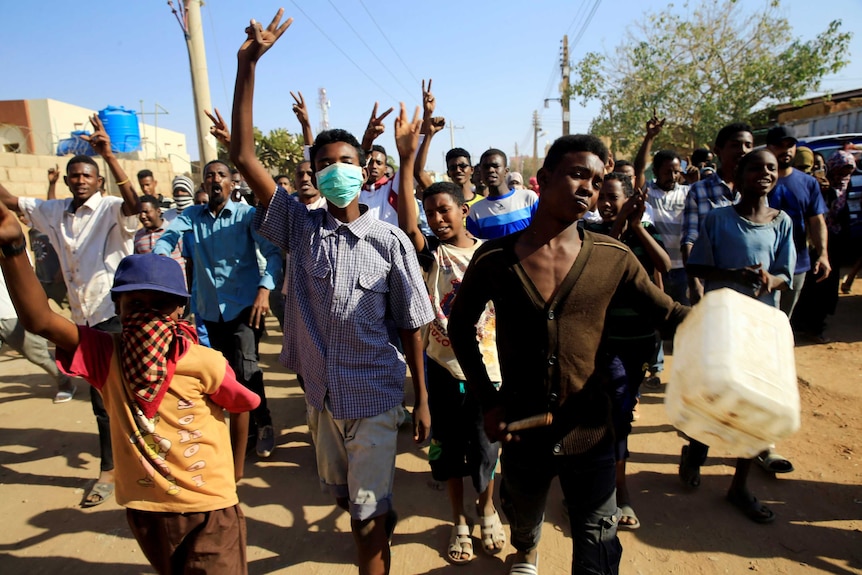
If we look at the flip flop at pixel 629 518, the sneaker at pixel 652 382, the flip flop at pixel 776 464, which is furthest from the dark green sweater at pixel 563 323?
the sneaker at pixel 652 382

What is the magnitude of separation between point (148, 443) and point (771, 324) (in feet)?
7.05

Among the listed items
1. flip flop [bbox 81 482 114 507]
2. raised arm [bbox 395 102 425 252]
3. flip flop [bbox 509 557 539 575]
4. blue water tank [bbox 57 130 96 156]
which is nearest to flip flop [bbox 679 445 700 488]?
flip flop [bbox 509 557 539 575]

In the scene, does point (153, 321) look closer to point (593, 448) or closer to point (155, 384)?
point (155, 384)

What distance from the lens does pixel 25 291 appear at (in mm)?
1729

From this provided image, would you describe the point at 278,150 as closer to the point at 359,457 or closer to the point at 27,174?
the point at 27,174

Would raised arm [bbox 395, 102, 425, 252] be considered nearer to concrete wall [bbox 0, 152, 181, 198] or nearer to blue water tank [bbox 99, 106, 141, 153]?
concrete wall [bbox 0, 152, 181, 198]

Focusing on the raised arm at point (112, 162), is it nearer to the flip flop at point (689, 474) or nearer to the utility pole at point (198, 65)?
the flip flop at point (689, 474)

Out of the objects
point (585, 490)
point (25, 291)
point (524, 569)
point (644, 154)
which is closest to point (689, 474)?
point (524, 569)

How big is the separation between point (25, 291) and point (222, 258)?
2.07 metres

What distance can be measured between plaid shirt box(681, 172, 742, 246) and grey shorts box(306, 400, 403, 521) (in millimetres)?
2883

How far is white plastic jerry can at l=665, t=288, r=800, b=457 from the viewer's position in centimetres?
143

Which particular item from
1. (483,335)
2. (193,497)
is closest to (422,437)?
(483,335)

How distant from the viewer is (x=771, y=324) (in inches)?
63.4

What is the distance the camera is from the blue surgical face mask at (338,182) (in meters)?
2.31
